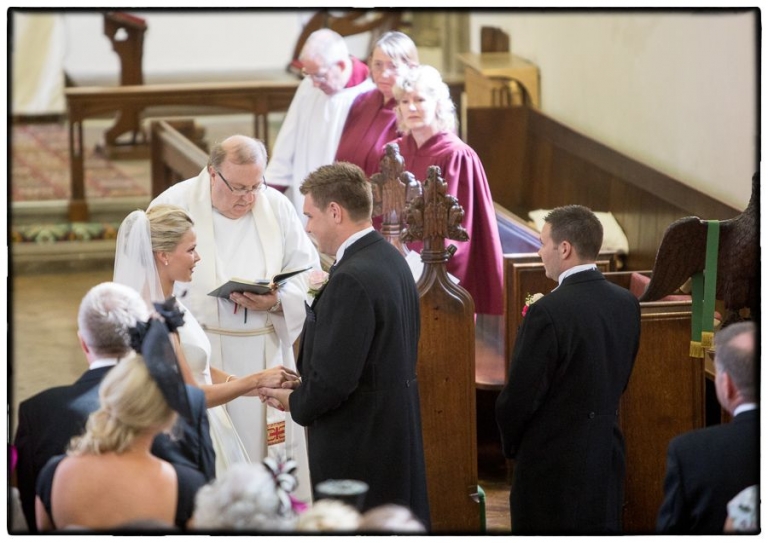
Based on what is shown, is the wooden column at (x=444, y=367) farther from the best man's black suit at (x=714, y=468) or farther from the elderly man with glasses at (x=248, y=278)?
the best man's black suit at (x=714, y=468)

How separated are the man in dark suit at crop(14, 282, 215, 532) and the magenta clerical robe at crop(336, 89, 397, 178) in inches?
127

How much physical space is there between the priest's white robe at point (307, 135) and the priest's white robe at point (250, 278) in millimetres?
2063

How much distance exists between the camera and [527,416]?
3932 mm

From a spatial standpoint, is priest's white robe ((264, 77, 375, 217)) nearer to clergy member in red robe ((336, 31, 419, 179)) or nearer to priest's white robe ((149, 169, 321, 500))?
clergy member in red robe ((336, 31, 419, 179))

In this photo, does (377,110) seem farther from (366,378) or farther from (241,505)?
(241,505)

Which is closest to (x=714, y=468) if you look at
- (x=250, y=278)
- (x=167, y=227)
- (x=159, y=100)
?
(x=167, y=227)

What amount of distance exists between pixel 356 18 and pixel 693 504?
9957 millimetres

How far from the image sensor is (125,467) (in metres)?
3.00

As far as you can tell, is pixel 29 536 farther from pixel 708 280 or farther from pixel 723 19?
pixel 723 19

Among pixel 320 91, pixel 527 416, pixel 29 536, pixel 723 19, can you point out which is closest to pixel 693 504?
pixel 527 416

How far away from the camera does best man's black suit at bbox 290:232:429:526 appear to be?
12.3 ft

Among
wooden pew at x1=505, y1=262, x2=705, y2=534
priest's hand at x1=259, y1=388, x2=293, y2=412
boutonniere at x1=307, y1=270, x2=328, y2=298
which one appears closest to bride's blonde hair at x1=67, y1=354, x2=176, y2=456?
priest's hand at x1=259, y1=388, x2=293, y2=412

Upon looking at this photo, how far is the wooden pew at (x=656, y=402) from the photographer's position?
465 cm

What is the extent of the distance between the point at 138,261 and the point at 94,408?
0.88 metres
